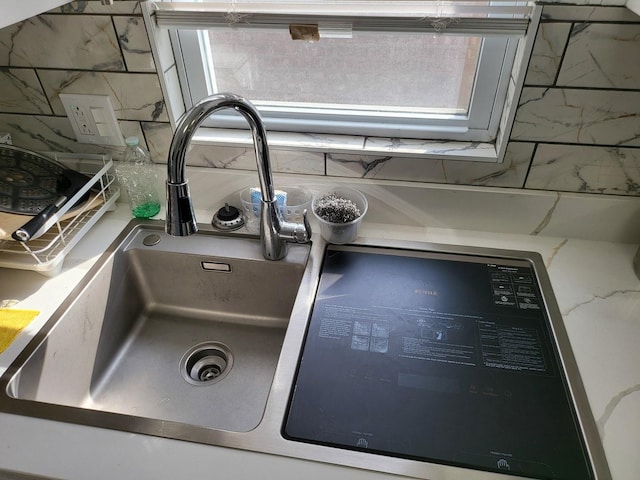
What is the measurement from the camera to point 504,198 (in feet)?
3.45

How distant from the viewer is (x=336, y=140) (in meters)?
1.09

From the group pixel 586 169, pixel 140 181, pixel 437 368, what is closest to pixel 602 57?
pixel 586 169

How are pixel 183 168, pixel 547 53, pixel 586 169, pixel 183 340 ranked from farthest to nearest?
pixel 183 340 < pixel 586 169 < pixel 547 53 < pixel 183 168

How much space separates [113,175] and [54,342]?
0.45 meters

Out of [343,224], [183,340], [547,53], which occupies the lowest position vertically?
[183,340]

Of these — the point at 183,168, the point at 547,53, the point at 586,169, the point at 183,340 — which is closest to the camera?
the point at 183,168

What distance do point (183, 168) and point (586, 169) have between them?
2.60 ft

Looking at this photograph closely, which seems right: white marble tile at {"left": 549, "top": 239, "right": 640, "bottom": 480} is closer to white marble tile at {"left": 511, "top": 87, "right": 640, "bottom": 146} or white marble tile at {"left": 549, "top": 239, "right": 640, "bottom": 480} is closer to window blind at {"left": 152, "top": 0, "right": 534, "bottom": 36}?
white marble tile at {"left": 511, "top": 87, "right": 640, "bottom": 146}

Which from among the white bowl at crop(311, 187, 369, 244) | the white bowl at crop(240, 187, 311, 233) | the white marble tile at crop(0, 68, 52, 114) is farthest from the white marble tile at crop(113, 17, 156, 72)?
the white bowl at crop(311, 187, 369, 244)

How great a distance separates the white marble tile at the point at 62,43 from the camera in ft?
3.26

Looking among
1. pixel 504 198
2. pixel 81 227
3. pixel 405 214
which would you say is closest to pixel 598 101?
pixel 504 198

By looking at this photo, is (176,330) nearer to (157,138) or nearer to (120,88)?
(157,138)

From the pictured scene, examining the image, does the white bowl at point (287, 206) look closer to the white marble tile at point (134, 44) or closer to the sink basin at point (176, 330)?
the sink basin at point (176, 330)

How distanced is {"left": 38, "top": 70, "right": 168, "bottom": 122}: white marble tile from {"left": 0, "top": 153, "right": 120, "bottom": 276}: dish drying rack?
0.14 metres
